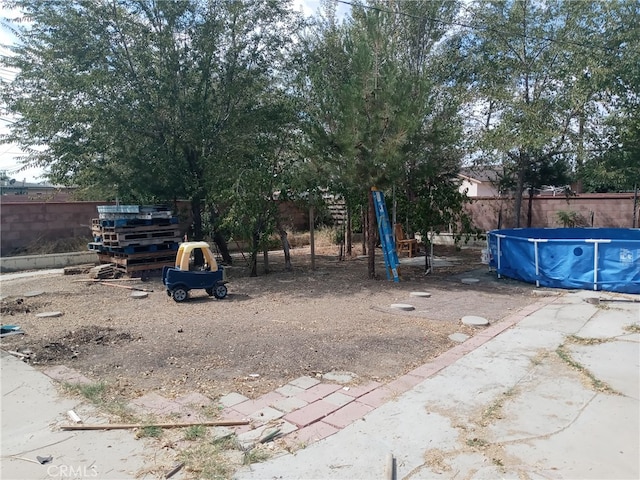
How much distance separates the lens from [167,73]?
37.0 ft

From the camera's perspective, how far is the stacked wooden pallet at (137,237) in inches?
447

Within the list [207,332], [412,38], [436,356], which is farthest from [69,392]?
[412,38]

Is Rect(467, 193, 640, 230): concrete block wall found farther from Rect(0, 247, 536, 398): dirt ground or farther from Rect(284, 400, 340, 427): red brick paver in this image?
Rect(284, 400, 340, 427): red brick paver

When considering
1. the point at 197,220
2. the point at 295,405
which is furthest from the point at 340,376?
the point at 197,220

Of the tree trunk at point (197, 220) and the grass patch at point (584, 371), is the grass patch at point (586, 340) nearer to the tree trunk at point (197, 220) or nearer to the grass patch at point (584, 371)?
the grass patch at point (584, 371)

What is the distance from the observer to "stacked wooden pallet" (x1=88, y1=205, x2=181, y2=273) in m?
11.4

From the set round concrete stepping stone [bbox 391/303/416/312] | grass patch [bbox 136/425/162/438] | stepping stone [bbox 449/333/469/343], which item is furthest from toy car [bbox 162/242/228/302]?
grass patch [bbox 136/425/162/438]

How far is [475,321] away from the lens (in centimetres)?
692

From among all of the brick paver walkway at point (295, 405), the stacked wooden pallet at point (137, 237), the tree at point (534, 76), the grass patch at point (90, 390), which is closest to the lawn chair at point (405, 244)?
the tree at point (534, 76)

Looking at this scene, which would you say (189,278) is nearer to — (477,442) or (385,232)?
(385,232)

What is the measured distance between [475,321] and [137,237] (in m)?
8.38

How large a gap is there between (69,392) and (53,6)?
983cm

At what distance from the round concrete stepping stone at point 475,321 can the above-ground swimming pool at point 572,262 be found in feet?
11.1

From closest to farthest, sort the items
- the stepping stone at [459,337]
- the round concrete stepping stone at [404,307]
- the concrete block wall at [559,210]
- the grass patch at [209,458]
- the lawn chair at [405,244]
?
the grass patch at [209,458]
the stepping stone at [459,337]
the round concrete stepping stone at [404,307]
the lawn chair at [405,244]
the concrete block wall at [559,210]
